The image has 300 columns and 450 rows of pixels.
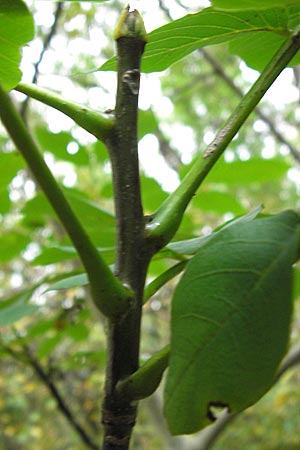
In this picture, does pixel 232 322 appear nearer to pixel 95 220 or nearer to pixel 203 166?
pixel 203 166

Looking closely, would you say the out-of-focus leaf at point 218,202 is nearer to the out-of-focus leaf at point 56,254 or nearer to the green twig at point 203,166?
the out-of-focus leaf at point 56,254

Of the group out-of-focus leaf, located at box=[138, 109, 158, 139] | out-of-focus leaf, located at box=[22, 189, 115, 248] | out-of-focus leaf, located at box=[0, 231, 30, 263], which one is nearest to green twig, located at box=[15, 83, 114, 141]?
out-of-focus leaf, located at box=[22, 189, 115, 248]

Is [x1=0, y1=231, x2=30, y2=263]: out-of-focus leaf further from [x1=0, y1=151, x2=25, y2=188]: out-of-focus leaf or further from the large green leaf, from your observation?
the large green leaf

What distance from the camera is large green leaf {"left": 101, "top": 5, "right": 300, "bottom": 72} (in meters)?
0.45

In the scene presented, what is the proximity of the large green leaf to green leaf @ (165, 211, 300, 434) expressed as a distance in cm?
20

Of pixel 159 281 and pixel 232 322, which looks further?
pixel 159 281

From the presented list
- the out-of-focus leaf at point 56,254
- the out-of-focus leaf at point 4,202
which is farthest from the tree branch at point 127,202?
the out-of-focus leaf at point 4,202

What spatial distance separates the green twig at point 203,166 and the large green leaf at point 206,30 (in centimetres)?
3

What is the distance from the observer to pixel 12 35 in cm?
41

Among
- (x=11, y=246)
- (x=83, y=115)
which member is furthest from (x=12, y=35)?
(x=11, y=246)

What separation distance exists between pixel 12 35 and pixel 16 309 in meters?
0.37

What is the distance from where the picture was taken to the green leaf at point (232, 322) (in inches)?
11.3

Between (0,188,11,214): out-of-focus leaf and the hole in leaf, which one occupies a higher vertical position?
the hole in leaf

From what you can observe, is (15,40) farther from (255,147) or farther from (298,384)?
(298,384)
